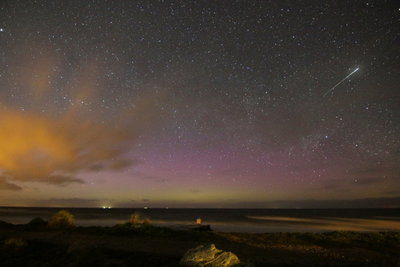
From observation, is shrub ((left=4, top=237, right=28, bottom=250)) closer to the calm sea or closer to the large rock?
the large rock

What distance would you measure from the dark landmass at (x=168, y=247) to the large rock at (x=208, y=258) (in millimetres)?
595

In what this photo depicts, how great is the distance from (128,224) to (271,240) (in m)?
11.6

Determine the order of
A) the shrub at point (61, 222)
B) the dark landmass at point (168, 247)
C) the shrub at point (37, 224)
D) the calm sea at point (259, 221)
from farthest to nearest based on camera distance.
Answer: the calm sea at point (259, 221)
the shrub at point (37, 224)
the shrub at point (61, 222)
the dark landmass at point (168, 247)

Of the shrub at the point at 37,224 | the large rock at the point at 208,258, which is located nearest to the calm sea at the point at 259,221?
the shrub at the point at 37,224

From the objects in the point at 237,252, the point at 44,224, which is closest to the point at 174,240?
the point at 237,252

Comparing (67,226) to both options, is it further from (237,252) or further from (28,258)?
(237,252)

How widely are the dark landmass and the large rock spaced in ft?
1.95

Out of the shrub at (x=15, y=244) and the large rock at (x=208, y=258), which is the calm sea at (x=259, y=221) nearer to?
the shrub at (x=15, y=244)

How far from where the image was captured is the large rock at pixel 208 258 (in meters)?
10.9

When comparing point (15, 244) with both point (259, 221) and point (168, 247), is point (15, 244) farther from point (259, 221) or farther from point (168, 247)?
point (259, 221)

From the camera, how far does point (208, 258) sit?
11.2 metres

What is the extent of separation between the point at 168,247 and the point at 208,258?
635cm

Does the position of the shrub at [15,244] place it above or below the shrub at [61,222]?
below

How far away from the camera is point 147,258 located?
1391 cm
